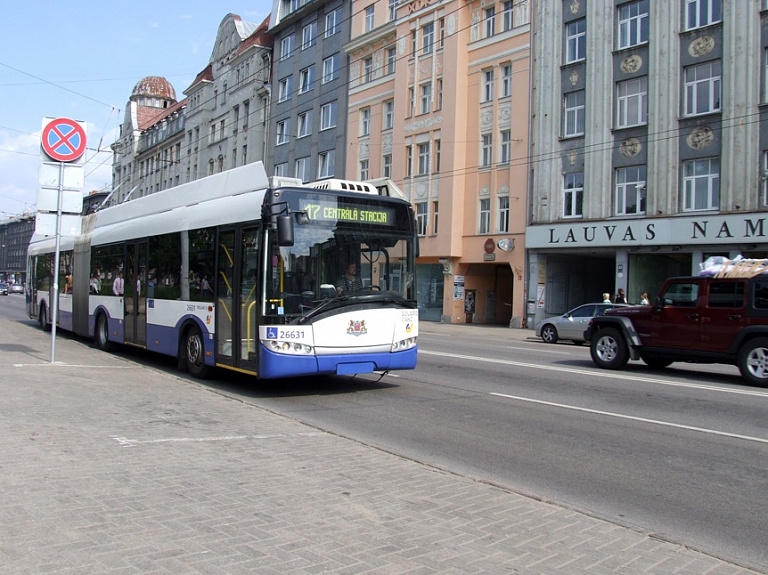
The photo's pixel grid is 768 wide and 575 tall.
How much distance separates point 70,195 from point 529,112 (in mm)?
24203

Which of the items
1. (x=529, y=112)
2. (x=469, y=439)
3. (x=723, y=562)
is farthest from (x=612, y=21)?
(x=723, y=562)

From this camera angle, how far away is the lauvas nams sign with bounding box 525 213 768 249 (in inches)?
969

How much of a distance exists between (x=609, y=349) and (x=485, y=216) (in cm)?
2083

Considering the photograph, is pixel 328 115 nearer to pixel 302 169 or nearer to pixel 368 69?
pixel 302 169

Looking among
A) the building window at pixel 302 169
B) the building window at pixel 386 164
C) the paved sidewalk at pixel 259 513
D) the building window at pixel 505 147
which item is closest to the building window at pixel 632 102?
the building window at pixel 505 147

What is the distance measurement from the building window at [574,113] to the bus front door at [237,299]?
2329cm

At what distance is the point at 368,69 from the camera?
42969 millimetres

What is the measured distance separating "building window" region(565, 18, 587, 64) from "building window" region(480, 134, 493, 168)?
5398mm

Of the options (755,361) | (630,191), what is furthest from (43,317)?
(630,191)

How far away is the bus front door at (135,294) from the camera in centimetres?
1354

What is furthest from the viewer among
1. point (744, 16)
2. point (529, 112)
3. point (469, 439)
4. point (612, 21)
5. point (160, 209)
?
point (529, 112)

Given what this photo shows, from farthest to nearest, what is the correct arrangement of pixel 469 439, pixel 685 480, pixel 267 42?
pixel 267 42
pixel 469 439
pixel 685 480

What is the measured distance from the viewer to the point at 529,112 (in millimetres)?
32125

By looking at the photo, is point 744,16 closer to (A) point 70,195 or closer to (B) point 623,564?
(A) point 70,195
